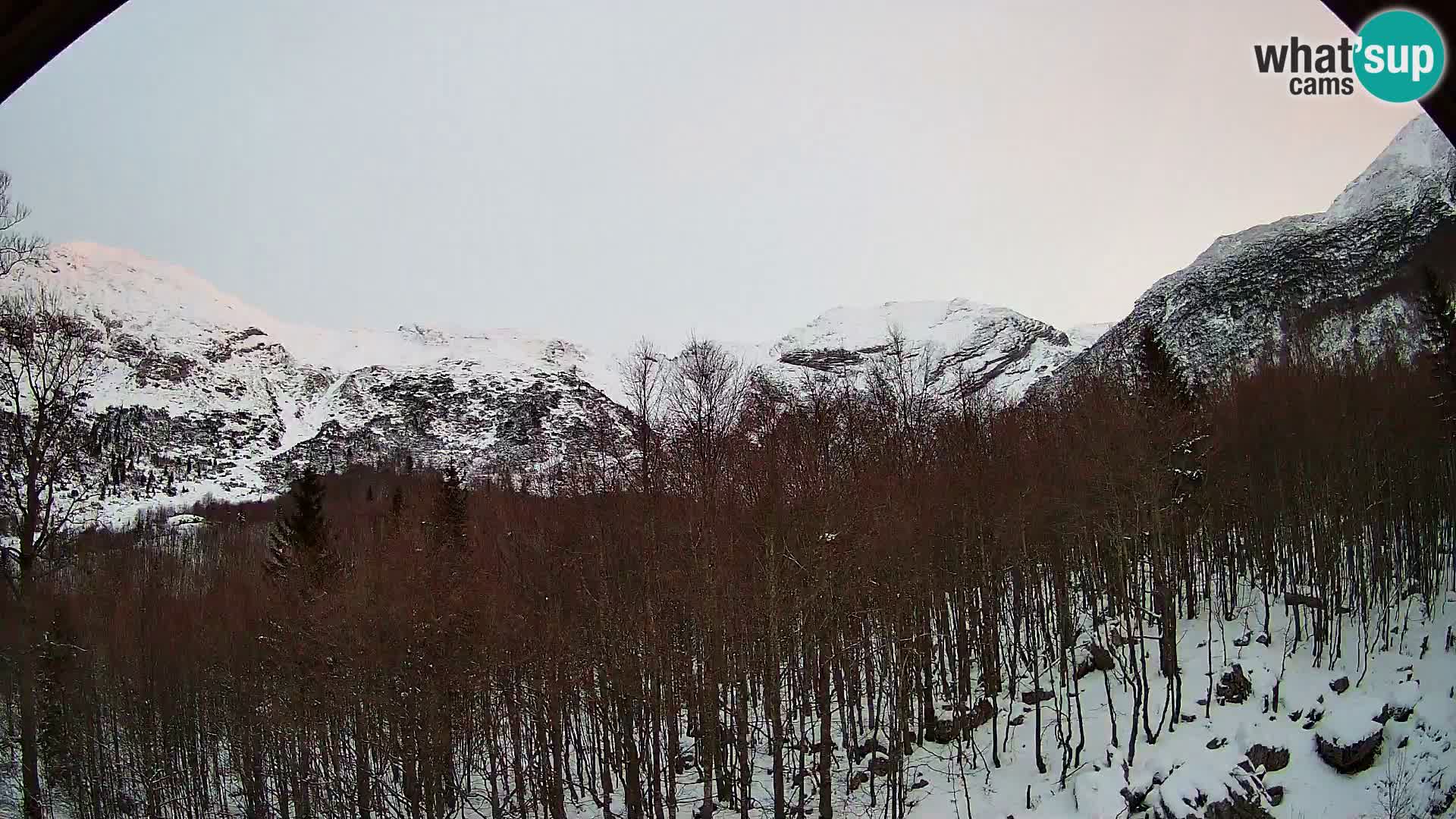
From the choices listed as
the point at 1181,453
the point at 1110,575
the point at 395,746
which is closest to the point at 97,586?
the point at 395,746

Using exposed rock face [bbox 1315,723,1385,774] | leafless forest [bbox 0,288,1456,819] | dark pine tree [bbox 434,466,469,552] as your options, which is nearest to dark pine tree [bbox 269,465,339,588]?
leafless forest [bbox 0,288,1456,819]

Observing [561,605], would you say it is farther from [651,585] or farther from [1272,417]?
[1272,417]

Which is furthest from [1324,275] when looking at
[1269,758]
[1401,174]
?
[1269,758]

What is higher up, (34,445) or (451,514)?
(34,445)

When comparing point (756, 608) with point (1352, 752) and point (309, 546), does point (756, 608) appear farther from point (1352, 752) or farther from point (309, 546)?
point (309, 546)

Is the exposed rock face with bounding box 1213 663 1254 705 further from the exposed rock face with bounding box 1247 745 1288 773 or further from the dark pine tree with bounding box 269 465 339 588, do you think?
the dark pine tree with bounding box 269 465 339 588

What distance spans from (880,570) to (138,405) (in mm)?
200631

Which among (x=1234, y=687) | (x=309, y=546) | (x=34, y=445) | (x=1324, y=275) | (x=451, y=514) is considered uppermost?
(x=1324, y=275)

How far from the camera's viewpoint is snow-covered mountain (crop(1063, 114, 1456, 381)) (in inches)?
2584

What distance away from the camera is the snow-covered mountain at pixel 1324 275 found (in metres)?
65.6

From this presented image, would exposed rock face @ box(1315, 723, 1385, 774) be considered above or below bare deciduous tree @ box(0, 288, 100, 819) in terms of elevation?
below

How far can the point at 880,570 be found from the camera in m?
22.3

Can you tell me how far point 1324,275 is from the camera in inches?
3108

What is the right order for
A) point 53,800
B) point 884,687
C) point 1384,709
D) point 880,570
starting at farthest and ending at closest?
1. point 53,800
2. point 884,687
3. point 880,570
4. point 1384,709
